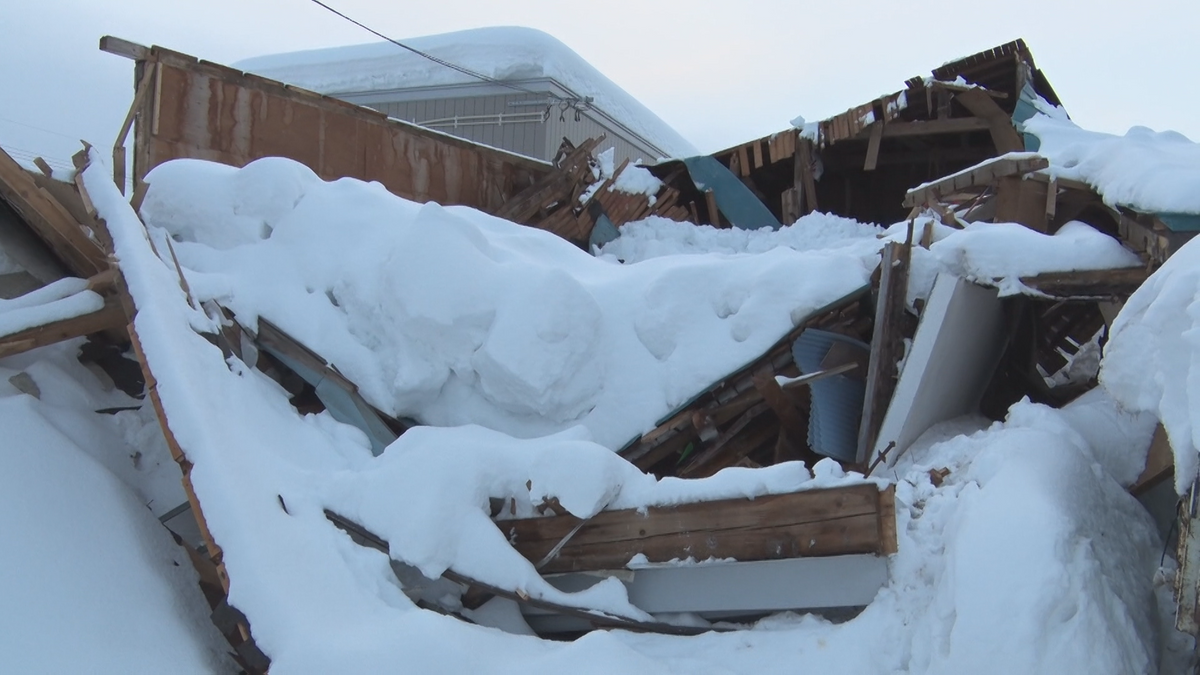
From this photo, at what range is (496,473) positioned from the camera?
3.54 metres

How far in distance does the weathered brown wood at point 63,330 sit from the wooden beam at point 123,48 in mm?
3909

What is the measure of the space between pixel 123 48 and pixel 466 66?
7656mm

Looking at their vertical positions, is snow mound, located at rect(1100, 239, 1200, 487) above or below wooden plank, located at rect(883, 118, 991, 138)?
below

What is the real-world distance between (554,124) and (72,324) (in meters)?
10.2

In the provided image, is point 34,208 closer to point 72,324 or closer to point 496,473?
point 72,324

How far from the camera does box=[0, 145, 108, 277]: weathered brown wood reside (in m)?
4.04

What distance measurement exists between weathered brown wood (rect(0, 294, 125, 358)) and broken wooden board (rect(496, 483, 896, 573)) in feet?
7.91

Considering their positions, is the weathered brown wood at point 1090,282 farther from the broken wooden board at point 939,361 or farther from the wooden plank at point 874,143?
the wooden plank at point 874,143

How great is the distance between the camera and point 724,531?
318cm

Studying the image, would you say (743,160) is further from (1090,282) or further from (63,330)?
(63,330)

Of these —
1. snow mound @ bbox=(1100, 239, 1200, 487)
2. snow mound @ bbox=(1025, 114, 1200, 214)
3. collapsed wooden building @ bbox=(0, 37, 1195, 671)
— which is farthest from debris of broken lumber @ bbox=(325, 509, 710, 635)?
snow mound @ bbox=(1025, 114, 1200, 214)

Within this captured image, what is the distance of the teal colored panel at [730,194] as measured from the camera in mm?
10141

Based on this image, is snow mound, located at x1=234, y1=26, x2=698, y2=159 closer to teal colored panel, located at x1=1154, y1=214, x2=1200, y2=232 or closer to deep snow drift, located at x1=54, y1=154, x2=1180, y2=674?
deep snow drift, located at x1=54, y1=154, x2=1180, y2=674

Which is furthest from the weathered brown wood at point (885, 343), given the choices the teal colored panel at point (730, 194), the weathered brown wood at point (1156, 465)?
the teal colored panel at point (730, 194)
